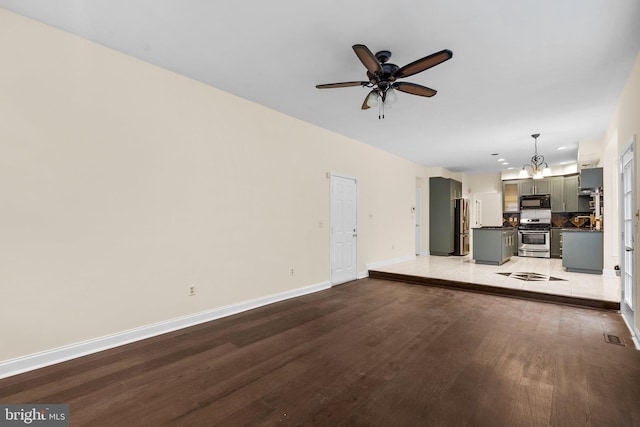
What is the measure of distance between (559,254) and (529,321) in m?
6.54

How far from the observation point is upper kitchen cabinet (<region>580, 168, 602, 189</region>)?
6.14 meters

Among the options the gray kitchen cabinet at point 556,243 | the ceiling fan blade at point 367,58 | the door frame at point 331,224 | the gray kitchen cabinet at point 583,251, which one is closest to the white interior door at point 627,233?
the gray kitchen cabinet at point 583,251

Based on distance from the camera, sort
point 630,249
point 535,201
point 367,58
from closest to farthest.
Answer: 1. point 367,58
2. point 630,249
3. point 535,201

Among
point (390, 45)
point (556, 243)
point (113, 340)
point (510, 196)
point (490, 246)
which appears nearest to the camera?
point (390, 45)

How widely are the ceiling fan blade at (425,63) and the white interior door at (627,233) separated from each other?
99.1 inches

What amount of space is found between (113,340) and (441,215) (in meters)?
8.52

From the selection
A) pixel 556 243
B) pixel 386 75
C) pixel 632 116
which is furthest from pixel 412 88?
pixel 556 243

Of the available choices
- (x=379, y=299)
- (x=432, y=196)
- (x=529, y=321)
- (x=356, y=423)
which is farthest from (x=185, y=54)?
(x=432, y=196)

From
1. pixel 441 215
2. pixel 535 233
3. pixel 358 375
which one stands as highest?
pixel 441 215

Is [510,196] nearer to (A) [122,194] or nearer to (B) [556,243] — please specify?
(B) [556,243]

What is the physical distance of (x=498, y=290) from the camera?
5.16m

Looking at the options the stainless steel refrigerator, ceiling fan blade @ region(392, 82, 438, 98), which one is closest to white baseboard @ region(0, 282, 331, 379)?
ceiling fan blade @ region(392, 82, 438, 98)

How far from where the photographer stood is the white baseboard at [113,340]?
2.55 meters

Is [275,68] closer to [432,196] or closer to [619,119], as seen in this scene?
[619,119]
